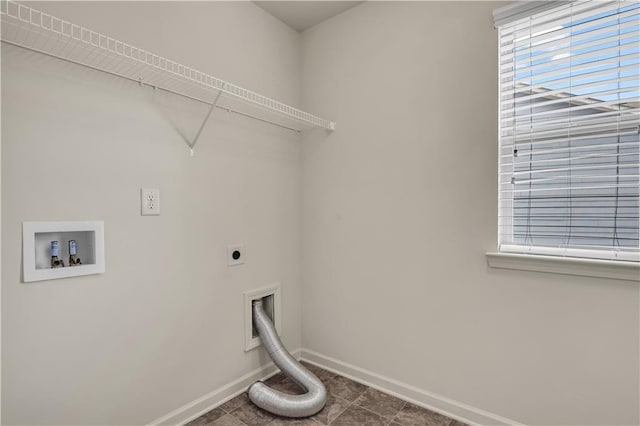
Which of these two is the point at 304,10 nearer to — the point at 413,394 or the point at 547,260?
the point at 547,260

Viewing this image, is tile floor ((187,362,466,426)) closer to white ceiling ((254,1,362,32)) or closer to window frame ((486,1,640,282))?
window frame ((486,1,640,282))

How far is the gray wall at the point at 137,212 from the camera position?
119cm

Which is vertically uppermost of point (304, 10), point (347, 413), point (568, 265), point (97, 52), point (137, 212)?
point (304, 10)

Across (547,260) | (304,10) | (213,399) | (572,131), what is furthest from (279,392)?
(304,10)

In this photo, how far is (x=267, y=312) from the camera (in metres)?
2.21

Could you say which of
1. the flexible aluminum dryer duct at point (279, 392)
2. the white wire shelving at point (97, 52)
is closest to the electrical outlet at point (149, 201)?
the white wire shelving at point (97, 52)

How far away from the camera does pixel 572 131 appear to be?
4.72 ft

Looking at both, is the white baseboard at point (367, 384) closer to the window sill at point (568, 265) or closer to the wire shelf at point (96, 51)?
the window sill at point (568, 265)

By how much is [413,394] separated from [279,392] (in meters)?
0.77

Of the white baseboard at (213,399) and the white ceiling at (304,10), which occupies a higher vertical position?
the white ceiling at (304,10)

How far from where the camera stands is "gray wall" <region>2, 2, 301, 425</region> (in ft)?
3.92

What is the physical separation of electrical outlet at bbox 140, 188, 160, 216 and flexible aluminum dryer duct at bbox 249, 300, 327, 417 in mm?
878

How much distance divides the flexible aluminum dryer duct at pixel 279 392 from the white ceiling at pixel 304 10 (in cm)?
191

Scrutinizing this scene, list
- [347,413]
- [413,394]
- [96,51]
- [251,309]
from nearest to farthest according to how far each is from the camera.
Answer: [96,51] → [347,413] → [413,394] → [251,309]
